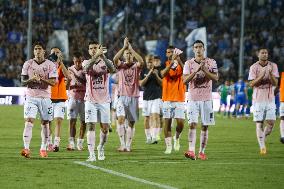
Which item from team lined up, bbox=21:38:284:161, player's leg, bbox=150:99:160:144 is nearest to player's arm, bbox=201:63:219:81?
team lined up, bbox=21:38:284:161

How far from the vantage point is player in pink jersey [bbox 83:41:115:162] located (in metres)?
19.4

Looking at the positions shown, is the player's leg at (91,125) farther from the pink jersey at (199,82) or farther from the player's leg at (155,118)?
the player's leg at (155,118)

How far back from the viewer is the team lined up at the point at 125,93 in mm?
19672

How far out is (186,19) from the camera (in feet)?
200

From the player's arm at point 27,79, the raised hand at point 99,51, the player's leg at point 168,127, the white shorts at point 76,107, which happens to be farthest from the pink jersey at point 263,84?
the player's arm at point 27,79

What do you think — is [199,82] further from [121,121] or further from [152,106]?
[152,106]

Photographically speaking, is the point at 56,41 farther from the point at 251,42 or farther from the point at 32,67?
the point at 32,67

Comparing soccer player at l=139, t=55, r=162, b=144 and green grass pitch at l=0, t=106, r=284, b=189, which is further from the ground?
soccer player at l=139, t=55, r=162, b=144

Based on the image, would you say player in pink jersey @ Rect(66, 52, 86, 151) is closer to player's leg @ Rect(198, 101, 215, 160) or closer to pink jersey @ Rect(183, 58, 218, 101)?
pink jersey @ Rect(183, 58, 218, 101)

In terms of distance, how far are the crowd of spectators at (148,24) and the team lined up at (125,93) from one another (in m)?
28.1

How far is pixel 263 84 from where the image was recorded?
873 inches

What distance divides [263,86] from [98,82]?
452 centimetres

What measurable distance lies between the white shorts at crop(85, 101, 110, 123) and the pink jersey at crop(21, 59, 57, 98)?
3.90 feet

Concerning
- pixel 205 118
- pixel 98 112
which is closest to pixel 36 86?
pixel 98 112
